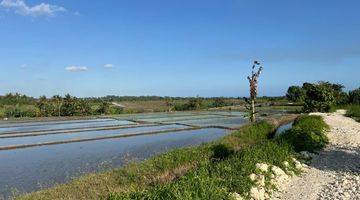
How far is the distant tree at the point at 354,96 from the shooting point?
60531 millimetres

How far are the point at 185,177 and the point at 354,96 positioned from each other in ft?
190

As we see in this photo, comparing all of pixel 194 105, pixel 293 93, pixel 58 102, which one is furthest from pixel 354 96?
pixel 58 102

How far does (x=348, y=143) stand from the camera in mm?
17469

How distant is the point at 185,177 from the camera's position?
966 cm

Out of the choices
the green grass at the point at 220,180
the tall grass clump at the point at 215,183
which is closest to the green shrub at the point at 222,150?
the green grass at the point at 220,180

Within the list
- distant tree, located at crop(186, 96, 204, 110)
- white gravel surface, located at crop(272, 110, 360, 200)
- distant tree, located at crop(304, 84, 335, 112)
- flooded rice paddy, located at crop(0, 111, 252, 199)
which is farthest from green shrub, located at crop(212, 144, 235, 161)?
distant tree, located at crop(186, 96, 204, 110)

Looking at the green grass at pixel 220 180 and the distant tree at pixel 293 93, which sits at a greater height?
the distant tree at pixel 293 93

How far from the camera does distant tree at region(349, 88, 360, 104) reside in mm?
60531

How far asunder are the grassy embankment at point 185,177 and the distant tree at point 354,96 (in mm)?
45664

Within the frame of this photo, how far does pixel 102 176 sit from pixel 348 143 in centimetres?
1022

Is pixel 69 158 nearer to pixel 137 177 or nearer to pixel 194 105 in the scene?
pixel 137 177

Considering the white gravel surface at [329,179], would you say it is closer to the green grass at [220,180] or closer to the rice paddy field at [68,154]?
the green grass at [220,180]

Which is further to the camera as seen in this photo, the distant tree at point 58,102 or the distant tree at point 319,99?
the distant tree at point 58,102

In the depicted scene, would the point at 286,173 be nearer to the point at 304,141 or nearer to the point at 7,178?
the point at 304,141
